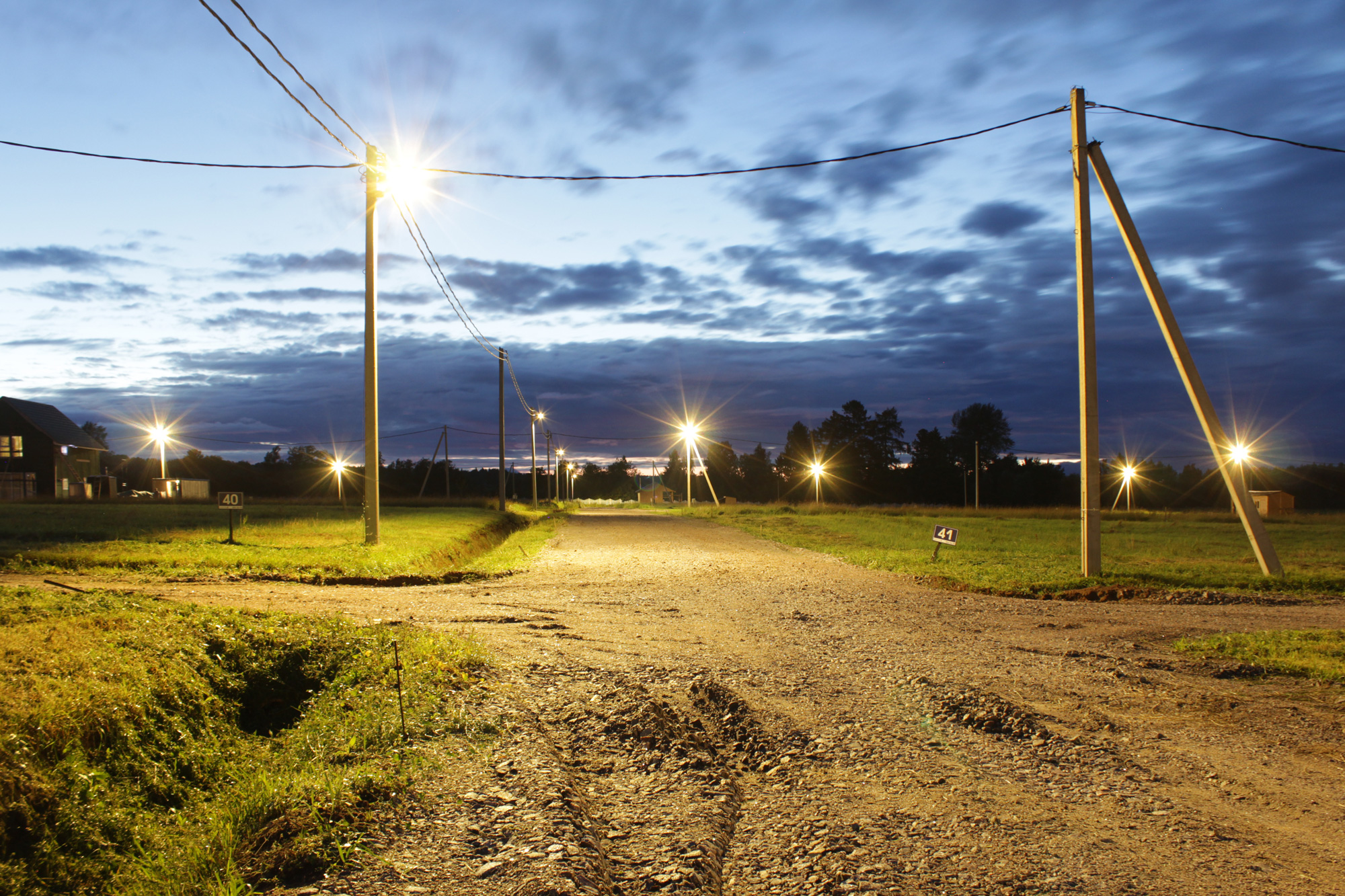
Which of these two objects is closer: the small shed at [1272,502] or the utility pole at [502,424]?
the utility pole at [502,424]

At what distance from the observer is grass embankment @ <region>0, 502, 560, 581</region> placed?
13.7m

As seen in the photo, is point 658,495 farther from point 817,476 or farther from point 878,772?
point 878,772

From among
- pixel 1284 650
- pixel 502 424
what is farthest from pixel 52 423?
pixel 1284 650

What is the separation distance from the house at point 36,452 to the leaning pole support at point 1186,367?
6808 cm

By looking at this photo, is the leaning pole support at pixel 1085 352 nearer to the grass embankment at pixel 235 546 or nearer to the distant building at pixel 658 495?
the grass embankment at pixel 235 546

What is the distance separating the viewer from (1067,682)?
6594mm

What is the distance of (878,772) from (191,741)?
4.07 metres

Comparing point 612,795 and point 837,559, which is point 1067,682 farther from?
point 837,559

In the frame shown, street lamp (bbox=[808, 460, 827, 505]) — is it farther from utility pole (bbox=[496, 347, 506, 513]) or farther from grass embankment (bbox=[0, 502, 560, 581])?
grass embankment (bbox=[0, 502, 560, 581])

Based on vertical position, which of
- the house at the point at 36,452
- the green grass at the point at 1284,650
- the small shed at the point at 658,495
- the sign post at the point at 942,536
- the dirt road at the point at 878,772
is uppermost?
the house at the point at 36,452

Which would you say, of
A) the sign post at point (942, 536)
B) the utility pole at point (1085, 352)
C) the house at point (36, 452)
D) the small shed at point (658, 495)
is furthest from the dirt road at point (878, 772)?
the small shed at point (658, 495)

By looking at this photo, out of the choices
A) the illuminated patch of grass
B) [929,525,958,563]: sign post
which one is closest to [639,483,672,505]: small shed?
the illuminated patch of grass

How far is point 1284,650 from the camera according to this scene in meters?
7.72

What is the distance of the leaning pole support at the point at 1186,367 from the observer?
13.8 m
